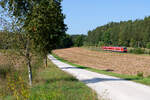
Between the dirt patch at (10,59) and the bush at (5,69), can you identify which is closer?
the dirt patch at (10,59)

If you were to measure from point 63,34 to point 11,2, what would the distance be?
12.7 metres

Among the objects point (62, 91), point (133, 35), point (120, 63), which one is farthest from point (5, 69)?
point (133, 35)

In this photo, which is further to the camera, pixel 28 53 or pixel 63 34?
pixel 63 34

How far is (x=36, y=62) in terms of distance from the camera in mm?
11414

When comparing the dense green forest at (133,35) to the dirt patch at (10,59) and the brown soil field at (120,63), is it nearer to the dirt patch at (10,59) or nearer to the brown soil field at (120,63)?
the brown soil field at (120,63)

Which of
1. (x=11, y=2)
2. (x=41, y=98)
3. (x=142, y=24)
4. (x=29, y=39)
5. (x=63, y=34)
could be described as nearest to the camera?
(x=41, y=98)

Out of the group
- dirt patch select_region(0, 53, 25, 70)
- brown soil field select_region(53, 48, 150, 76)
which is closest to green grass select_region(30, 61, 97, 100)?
dirt patch select_region(0, 53, 25, 70)

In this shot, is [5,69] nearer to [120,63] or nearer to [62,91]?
[62,91]

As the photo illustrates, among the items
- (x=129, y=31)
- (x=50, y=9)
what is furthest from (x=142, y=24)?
(x=50, y=9)

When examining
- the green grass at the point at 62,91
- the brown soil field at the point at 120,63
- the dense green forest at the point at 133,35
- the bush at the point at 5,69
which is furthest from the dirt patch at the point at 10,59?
the dense green forest at the point at 133,35

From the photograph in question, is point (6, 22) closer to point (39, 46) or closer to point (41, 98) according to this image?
point (39, 46)

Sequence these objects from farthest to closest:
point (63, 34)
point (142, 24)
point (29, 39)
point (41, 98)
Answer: point (142, 24) < point (63, 34) < point (29, 39) < point (41, 98)

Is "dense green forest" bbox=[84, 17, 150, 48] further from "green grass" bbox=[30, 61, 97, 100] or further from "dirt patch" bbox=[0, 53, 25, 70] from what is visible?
"dirt patch" bbox=[0, 53, 25, 70]

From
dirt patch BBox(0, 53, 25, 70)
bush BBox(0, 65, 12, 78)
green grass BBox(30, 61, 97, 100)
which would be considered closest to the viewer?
green grass BBox(30, 61, 97, 100)
